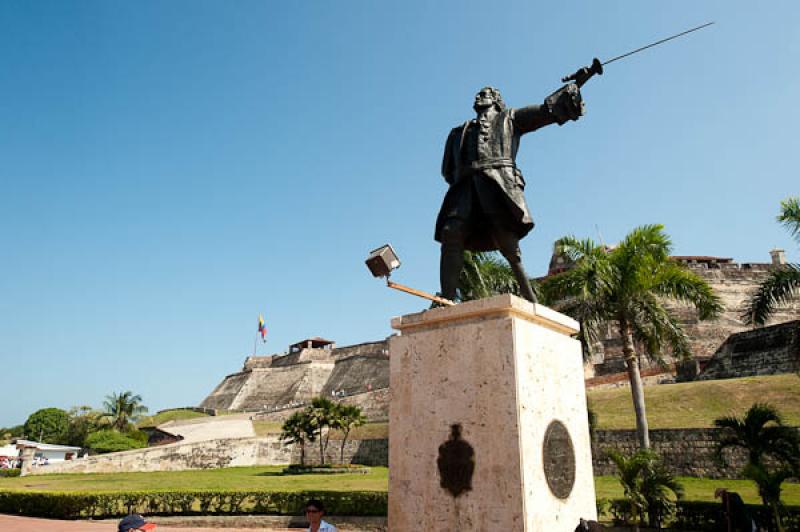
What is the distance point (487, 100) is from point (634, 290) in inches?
451

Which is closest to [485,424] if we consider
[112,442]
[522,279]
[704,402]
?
[522,279]

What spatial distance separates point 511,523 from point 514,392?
27.1 inches

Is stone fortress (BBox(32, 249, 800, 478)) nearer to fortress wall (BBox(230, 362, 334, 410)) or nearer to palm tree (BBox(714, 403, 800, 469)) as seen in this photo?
fortress wall (BBox(230, 362, 334, 410))

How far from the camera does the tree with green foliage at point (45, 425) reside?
61.2 meters

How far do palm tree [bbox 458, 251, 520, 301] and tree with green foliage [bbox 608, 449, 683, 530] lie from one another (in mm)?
6857

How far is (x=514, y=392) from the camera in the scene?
3.15m

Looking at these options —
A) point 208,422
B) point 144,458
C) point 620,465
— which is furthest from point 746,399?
point 208,422

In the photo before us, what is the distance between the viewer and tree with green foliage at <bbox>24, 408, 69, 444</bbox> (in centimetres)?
6122

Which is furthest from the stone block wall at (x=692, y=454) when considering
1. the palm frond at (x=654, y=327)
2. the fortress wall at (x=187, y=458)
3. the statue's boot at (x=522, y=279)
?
the fortress wall at (x=187, y=458)

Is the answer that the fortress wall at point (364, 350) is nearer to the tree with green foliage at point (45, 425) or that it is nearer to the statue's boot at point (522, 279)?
the tree with green foliage at point (45, 425)

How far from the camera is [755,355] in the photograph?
29.8m

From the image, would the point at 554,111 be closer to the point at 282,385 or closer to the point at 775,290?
the point at 775,290

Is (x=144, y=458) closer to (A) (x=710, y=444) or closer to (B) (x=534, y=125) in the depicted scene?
(A) (x=710, y=444)

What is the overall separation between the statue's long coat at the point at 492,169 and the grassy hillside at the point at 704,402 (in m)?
18.5
